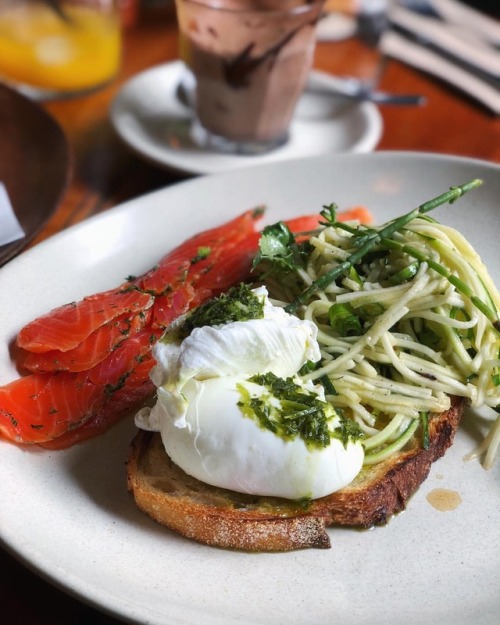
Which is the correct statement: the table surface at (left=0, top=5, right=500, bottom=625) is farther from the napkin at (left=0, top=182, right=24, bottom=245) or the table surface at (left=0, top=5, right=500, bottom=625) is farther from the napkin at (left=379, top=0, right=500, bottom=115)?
the napkin at (left=0, top=182, right=24, bottom=245)

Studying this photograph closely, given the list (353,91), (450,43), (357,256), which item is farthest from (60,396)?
(450,43)

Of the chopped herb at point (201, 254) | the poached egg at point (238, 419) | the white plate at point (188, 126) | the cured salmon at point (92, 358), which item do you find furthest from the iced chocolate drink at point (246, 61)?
the poached egg at point (238, 419)

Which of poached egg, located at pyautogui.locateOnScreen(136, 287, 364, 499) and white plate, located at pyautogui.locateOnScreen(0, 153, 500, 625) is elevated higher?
poached egg, located at pyautogui.locateOnScreen(136, 287, 364, 499)

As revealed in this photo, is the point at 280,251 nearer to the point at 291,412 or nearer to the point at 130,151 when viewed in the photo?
the point at 291,412

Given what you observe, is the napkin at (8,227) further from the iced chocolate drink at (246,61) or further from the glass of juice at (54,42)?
the glass of juice at (54,42)

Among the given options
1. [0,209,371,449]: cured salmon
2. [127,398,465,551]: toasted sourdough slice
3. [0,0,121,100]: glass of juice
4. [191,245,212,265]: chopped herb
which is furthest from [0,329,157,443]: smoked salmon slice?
[0,0,121,100]: glass of juice

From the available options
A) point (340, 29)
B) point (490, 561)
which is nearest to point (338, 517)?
point (490, 561)
